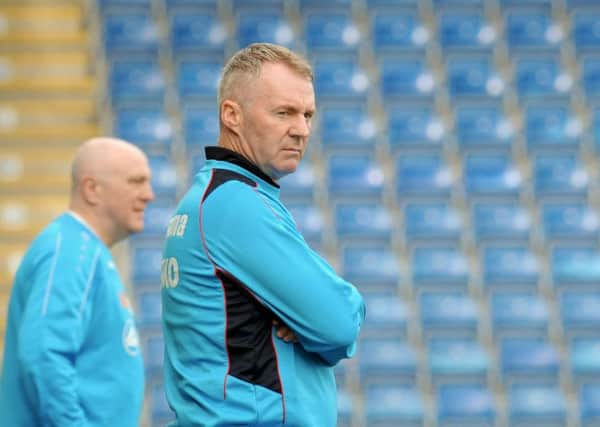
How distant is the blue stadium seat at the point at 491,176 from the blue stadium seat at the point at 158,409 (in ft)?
9.61

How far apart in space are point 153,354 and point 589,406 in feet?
10.1

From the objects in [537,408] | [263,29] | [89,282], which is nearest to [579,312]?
[537,408]

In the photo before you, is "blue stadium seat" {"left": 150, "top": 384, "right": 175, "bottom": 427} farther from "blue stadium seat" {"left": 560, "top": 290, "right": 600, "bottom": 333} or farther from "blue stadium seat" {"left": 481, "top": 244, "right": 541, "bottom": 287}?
"blue stadium seat" {"left": 560, "top": 290, "right": 600, "bottom": 333}

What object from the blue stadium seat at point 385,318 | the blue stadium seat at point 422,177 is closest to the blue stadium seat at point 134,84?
the blue stadium seat at point 422,177

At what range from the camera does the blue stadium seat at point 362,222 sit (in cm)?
777

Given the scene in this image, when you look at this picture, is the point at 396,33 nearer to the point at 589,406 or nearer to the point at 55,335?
the point at 589,406

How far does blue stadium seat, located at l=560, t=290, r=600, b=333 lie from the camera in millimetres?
7578

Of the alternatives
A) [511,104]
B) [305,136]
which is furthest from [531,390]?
[305,136]

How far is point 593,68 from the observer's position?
8766 millimetres

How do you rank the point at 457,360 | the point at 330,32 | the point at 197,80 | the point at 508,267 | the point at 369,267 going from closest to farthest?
the point at 457,360 < the point at 369,267 < the point at 508,267 < the point at 197,80 < the point at 330,32

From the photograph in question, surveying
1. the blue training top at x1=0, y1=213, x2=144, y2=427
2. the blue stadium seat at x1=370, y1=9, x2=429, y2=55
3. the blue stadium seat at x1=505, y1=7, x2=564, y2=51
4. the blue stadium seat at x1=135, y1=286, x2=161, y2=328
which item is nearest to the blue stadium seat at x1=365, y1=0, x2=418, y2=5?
the blue stadium seat at x1=370, y1=9, x2=429, y2=55

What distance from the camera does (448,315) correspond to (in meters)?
7.48

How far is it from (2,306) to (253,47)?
5.66 meters

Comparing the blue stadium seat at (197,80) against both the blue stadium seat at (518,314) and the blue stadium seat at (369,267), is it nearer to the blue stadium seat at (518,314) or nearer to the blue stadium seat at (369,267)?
the blue stadium seat at (369,267)
